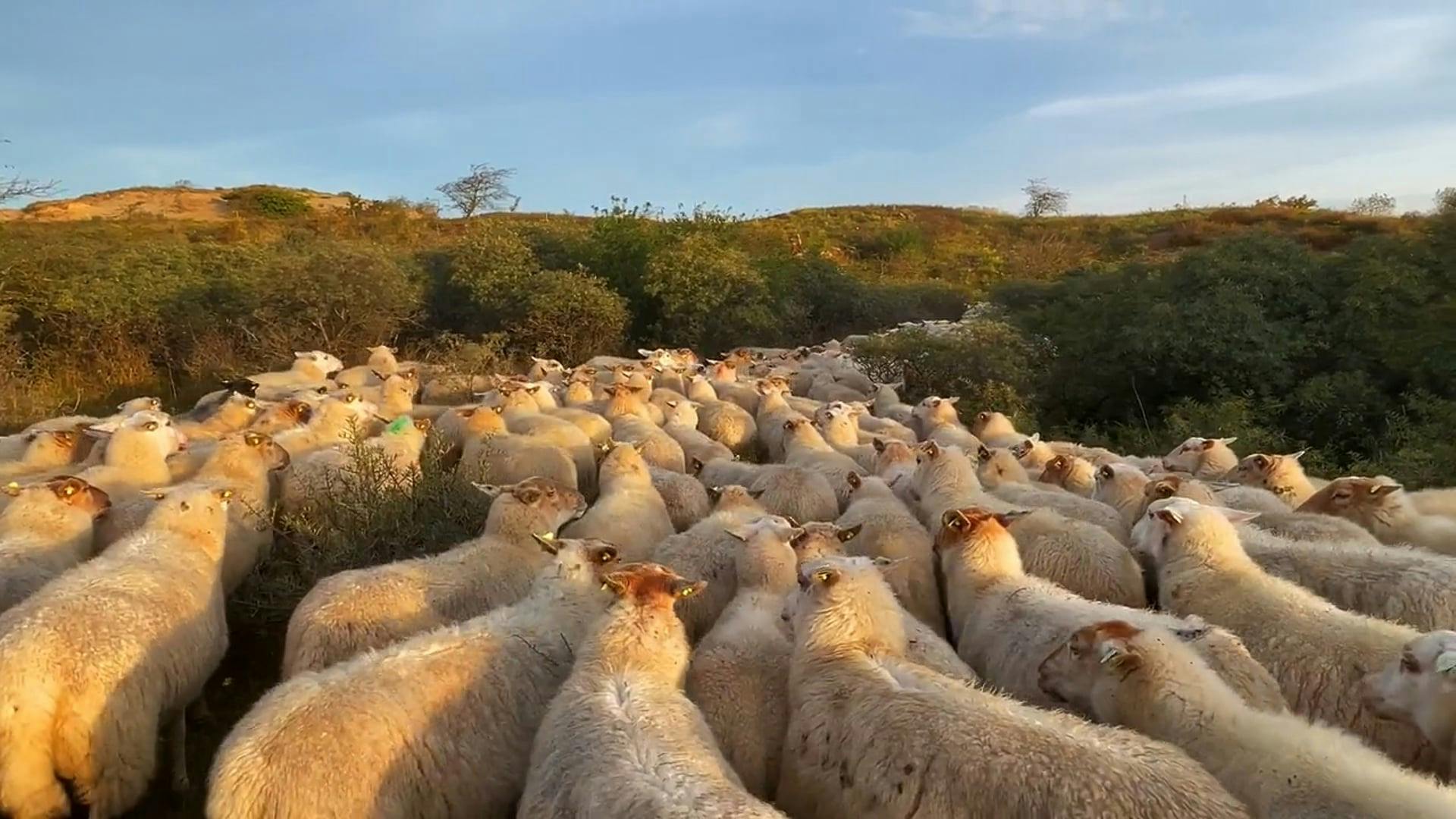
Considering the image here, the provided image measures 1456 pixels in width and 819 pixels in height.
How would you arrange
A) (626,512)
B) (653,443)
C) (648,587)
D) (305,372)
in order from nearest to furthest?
(648,587) < (626,512) < (653,443) < (305,372)

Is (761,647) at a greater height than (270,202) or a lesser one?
lesser

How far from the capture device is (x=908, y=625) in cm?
553

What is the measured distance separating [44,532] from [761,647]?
16.5 ft

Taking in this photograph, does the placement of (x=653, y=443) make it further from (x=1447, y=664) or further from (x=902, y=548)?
(x=1447, y=664)

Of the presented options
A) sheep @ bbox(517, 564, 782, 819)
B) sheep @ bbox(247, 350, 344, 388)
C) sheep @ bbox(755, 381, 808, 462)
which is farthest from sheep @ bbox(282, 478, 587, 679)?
sheep @ bbox(247, 350, 344, 388)

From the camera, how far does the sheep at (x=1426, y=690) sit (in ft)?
13.7

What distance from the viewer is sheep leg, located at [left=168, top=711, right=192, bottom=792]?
5.54 m

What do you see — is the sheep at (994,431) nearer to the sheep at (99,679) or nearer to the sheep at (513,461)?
the sheep at (513,461)

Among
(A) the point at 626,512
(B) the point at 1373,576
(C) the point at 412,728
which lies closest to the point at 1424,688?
(B) the point at 1373,576

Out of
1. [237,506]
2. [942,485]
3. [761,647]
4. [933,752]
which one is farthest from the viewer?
[942,485]

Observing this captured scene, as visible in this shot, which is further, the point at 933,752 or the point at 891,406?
the point at 891,406

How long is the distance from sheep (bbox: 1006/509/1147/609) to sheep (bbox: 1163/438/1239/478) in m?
3.03

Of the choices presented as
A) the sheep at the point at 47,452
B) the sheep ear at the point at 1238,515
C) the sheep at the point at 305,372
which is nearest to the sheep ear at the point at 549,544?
the sheep ear at the point at 1238,515

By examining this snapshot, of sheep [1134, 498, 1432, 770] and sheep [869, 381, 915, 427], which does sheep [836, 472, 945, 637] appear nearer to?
sheep [1134, 498, 1432, 770]
